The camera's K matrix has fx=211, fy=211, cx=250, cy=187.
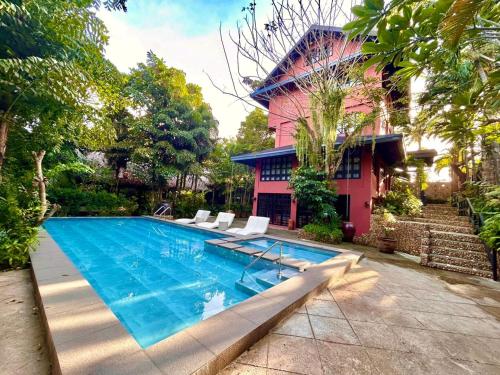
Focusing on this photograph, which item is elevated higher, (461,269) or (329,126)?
(329,126)

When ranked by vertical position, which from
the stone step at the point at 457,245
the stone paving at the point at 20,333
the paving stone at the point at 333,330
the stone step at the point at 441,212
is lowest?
the paving stone at the point at 333,330

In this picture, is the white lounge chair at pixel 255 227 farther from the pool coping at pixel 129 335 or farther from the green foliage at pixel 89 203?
the green foliage at pixel 89 203

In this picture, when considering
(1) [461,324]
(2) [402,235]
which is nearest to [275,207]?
(2) [402,235]

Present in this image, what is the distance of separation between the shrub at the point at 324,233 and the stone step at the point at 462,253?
3.07 meters

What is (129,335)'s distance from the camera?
6.88ft

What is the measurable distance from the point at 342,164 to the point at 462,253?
5.89 meters

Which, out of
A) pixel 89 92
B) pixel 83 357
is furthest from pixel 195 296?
pixel 89 92

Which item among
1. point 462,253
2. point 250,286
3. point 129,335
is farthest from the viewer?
point 462,253

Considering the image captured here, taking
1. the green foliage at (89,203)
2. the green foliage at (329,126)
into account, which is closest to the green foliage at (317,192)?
the green foliage at (329,126)

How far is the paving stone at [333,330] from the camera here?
2.48 meters

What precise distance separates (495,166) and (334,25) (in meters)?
8.50

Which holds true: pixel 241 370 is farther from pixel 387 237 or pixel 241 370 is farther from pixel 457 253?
pixel 387 237

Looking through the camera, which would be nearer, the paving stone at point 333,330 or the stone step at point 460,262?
the paving stone at point 333,330

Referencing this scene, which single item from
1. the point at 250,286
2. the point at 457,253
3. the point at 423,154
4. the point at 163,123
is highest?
the point at 163,123
